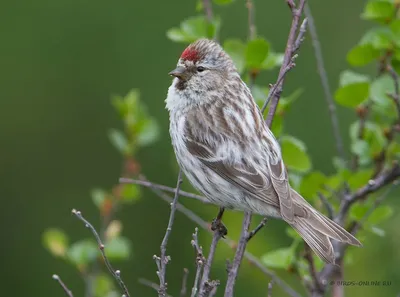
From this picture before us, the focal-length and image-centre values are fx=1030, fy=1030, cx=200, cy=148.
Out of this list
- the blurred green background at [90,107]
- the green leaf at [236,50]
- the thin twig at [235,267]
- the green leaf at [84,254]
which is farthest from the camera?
the blurred green background at [90,107]

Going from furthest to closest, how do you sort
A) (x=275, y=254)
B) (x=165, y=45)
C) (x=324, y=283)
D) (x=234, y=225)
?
(x=165, y=45), (x=234, y=225), (x=275, y=254), (x=324, y=283)

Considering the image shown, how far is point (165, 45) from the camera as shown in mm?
8359

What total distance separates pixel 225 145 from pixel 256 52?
1.39 ft

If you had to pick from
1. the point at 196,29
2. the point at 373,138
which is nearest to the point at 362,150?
the point at 373,138

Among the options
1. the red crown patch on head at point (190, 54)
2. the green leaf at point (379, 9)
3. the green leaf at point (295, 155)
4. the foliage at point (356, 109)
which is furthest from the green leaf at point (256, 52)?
the green leaf at point (379, 9)

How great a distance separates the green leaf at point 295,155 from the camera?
4332mm

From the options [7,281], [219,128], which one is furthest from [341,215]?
[7,281]

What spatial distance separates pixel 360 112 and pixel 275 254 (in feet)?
2.48

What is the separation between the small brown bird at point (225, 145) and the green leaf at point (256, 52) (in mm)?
121

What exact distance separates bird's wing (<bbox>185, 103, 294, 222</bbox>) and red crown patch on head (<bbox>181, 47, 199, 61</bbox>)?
10.3 inches

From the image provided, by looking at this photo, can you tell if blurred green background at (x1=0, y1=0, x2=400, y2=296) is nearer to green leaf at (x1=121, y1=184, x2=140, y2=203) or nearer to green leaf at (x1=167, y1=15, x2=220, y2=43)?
green leaf at (x1=121, y1=184, x2=140, y2=203)

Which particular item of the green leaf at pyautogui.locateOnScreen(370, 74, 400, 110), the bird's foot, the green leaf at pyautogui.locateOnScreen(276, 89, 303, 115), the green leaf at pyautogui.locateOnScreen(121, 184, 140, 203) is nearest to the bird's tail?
the bird's foot

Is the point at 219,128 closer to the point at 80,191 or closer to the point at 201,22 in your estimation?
the point at 201,22

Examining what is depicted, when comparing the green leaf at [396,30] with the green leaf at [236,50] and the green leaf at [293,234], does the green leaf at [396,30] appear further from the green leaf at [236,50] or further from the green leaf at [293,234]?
the green leaf at [293,234]
